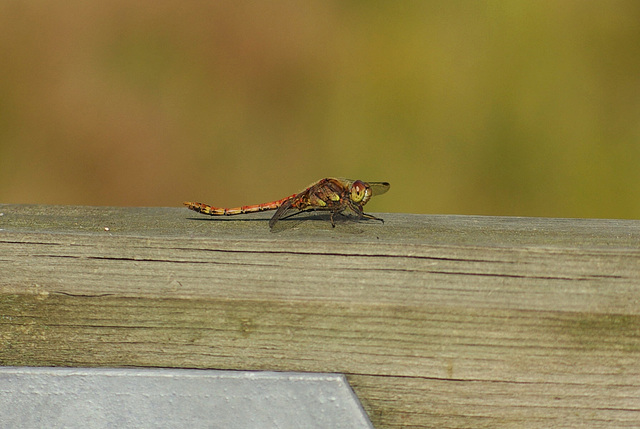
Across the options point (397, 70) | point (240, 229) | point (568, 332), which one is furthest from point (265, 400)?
point (397, 70)

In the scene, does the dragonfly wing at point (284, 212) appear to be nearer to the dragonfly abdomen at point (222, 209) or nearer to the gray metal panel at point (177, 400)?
the dragonfly abdomen at point (222, 209)

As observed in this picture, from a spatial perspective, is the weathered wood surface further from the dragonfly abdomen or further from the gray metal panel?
the dragonfly abdomen

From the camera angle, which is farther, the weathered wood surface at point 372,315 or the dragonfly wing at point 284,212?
the dragonfly wing at point 284,212

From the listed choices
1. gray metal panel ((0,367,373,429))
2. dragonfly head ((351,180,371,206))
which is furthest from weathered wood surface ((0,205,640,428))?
dragonfly head ((351,180,371,206))

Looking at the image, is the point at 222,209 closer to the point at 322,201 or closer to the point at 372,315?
the point at 322,201

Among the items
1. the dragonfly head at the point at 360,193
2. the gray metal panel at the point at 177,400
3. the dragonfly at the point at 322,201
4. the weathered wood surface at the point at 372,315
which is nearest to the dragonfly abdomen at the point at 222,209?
the dragonfly at the point at 322,201

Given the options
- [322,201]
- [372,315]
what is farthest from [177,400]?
[322,201]
